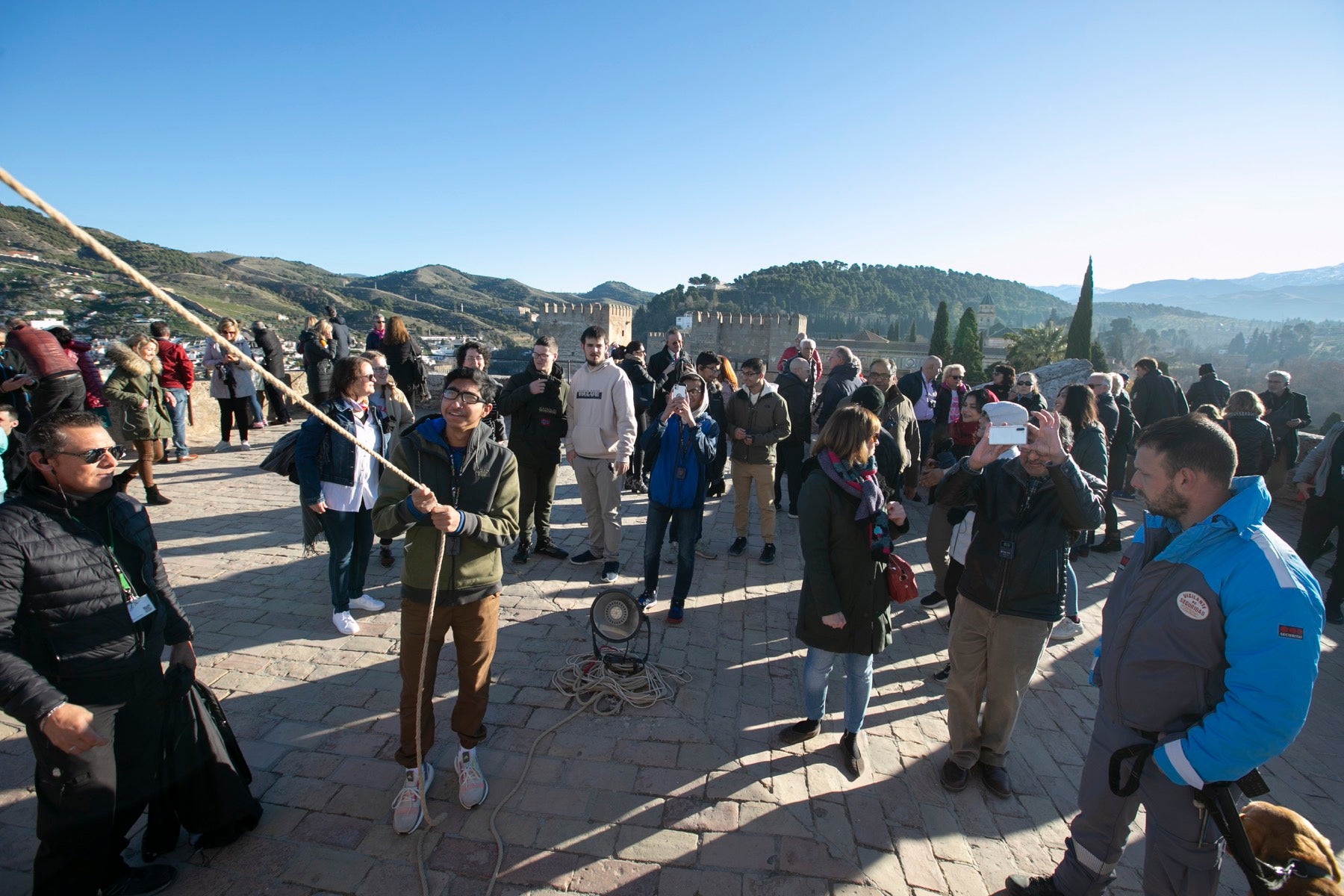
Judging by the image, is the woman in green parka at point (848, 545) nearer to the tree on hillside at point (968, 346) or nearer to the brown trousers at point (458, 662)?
the brown trousers at point (458, 662)

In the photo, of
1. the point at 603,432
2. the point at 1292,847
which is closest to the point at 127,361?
the point at 603,432

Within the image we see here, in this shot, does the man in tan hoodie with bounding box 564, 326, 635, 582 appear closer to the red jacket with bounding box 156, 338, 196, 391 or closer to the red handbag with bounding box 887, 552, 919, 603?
the red handbag with bounding box 887, 552, 919, 603

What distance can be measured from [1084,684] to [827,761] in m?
2.20

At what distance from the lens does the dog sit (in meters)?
1.79

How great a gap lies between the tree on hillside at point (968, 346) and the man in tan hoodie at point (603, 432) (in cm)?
4555

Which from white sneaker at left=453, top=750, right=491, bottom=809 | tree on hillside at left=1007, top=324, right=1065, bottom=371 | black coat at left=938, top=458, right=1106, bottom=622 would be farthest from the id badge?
tree on hillside at left=1007, top=324, right=1065, bottom=371

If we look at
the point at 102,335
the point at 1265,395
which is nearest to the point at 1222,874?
the point at 1265,395

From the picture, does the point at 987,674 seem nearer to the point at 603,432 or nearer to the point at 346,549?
the point at 603,432

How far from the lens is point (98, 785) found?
2.07 meters

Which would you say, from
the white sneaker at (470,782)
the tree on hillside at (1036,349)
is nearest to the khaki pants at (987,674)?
the white sneaker at (470,782)

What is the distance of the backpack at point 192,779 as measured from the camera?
2.34 metres

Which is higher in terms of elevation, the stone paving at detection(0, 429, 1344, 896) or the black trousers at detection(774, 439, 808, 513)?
A: the black trousers at detection(774, 439, 808, 513)

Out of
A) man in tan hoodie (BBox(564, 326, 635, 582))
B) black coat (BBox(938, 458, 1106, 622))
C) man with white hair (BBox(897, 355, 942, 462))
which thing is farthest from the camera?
man with white hair (BBox(897, 355, 942, 462))

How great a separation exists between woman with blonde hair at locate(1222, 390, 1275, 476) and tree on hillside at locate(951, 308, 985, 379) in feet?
137
